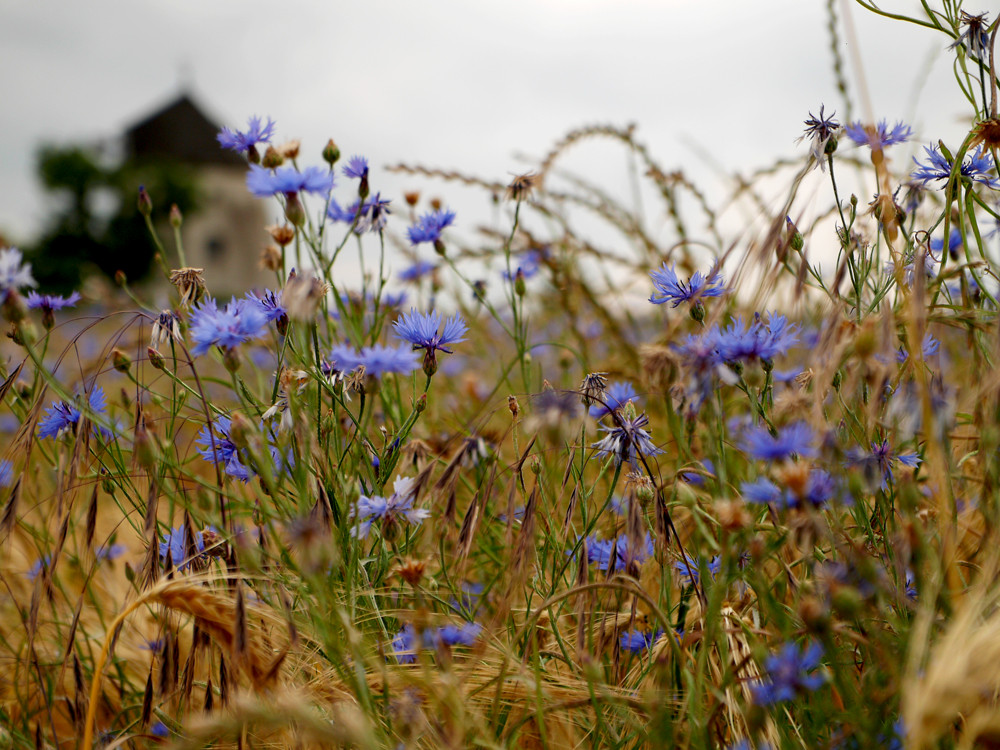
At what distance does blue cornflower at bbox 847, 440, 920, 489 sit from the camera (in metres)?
0.67

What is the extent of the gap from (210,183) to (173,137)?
193 cm

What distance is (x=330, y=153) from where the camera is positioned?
1170 millimetres

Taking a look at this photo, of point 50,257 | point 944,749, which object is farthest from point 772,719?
point 50,257

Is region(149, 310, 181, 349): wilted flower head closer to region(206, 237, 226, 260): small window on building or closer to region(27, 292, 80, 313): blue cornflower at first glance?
region(27, 292, 80, 313): blue cornflower

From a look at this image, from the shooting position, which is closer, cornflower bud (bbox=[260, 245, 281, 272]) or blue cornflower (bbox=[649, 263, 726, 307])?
blue cornflower (bbox=[649, 263, 726, 307])

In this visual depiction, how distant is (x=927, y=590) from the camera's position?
21.9 inches

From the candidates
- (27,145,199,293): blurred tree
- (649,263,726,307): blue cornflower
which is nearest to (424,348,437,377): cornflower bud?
(649,263,726,307): blue cornflower

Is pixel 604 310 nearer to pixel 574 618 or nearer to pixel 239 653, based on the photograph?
pixel 574 618

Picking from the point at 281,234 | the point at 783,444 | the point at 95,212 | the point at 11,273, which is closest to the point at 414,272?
the point at 281,234

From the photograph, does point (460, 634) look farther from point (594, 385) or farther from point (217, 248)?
point (217, 248)

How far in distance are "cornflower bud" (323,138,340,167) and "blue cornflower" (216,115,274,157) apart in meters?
0.08

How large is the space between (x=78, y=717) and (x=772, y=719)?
0.65m

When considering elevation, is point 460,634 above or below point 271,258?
below

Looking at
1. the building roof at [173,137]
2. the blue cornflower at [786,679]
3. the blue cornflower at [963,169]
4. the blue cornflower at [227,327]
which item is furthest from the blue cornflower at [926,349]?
the building roof at [173,137]
